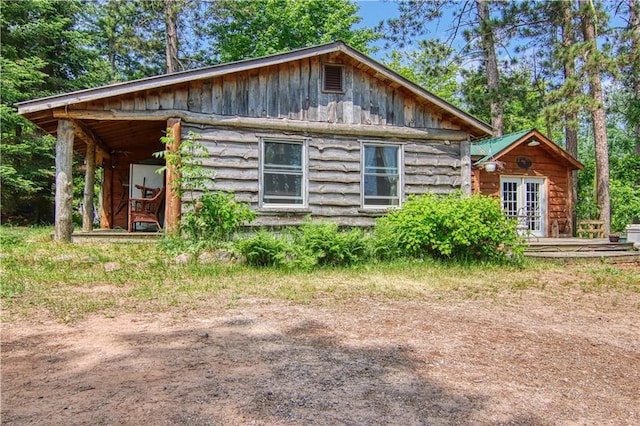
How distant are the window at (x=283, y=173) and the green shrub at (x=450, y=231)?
81.2 inches

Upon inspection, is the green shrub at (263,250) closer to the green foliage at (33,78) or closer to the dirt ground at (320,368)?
the dirt ground at (320,368)

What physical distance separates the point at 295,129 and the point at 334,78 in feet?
5.20

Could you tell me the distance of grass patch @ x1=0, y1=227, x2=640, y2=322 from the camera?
5168 millimetres

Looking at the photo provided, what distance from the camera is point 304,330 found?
413 cm

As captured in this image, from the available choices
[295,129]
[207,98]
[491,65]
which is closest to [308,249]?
[295,129]

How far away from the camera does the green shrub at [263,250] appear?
752 centimetres

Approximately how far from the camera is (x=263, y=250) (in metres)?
7.52

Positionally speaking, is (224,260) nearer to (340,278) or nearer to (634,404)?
(340,278)

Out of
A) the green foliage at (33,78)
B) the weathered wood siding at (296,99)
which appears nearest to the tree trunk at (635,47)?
the weathered wood siding at (296,99)

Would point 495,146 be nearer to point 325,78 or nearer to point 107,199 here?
point 325,78

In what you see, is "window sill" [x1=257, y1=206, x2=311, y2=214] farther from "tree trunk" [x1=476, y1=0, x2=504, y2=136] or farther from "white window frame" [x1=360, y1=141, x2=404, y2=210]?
"tree trunk" [x1=476, y1=0, x2=504, y2=136]

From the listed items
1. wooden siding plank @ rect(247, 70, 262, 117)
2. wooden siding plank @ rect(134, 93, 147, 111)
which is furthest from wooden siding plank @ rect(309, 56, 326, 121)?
wooden siding plank @ rect(134, 93, 147, 111)

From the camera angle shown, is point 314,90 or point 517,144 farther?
point 517,144

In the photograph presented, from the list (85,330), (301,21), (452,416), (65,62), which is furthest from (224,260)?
(301,21)
